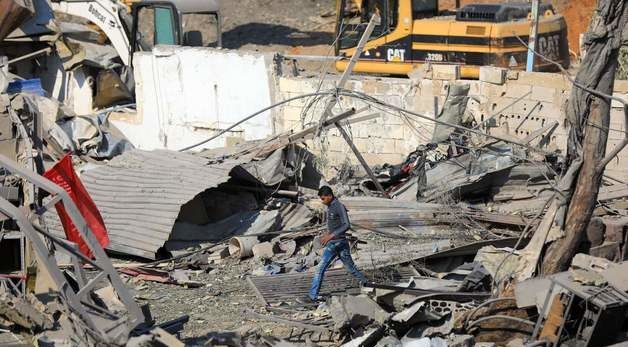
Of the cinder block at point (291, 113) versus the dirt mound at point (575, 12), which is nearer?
the cinder block at point (291, 113)

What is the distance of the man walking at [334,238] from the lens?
12203 mm

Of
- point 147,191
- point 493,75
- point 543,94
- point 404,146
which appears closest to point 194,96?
point 404,146

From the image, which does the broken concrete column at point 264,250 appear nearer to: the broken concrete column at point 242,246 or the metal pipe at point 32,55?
the broken concrete column at point 242,246

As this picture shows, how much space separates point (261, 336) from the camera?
10.9 m

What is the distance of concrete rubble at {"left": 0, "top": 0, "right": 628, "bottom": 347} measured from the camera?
1016cm

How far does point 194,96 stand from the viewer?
67.4ft

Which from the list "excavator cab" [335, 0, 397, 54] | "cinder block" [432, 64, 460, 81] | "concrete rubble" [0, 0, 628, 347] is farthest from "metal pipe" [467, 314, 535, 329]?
"excavator cab" [335, 0, 397, 54]

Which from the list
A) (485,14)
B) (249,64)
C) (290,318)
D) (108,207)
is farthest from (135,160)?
(485,14)

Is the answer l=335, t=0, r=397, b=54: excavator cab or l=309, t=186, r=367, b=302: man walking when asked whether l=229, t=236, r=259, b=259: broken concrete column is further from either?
l=335, t=0, r=397, b=54: excavator cab

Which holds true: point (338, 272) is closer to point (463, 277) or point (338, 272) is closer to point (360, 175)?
point (463, 277)

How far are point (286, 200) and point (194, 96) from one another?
4.87 meters

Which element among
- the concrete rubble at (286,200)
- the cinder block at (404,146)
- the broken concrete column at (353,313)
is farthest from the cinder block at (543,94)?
the broken concrete column at (353,313)

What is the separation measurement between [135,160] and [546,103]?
6645 millimetres

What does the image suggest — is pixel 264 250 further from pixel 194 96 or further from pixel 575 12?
pixel 575 12
